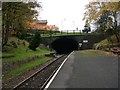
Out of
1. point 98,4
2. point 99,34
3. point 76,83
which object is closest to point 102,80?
point 76,83

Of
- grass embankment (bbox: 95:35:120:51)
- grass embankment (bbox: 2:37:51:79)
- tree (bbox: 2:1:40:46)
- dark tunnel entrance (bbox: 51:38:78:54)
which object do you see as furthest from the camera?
dark tunnel entrance (bbox: 51:38:78:54)

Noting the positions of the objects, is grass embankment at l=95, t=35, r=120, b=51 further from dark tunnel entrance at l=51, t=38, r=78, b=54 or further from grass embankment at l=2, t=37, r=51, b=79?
dark tunnel entrance at l=51, t=38, r=78, b=54

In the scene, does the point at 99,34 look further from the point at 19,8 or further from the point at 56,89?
the point at 56,89

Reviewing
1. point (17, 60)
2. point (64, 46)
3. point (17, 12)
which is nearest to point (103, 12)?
point (17, 12)

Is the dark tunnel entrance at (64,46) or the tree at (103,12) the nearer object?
the tree at (103,12)

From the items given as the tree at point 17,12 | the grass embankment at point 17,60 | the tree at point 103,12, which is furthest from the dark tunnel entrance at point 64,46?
the tree at point 17,12

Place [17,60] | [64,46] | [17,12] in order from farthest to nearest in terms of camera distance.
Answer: [64,46] → [17,12] → [17,60]

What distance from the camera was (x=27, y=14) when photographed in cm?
3916

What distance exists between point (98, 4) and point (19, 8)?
18.1 metres

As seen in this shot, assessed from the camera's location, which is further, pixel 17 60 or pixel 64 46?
pixel 64 46

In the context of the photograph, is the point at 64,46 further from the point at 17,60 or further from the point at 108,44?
the point at 17,60

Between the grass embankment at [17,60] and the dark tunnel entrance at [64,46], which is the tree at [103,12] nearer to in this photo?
the grass embankment at [17,60]

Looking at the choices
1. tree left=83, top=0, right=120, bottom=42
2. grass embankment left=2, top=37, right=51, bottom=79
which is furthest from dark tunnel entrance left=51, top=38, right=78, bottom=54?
grass embankment left=2, top=37, right=51, bottom=79

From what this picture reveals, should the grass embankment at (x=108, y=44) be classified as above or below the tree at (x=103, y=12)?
below
